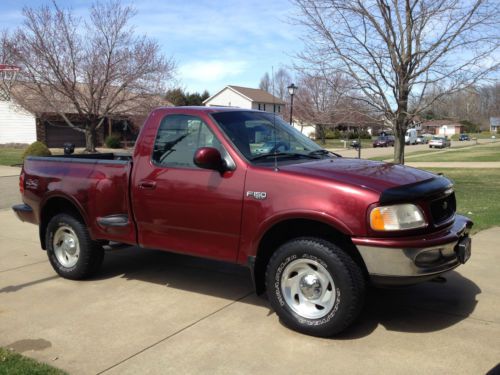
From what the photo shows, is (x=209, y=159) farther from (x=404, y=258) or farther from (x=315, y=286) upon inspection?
(x=404, y=258)

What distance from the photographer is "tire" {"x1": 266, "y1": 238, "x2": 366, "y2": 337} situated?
3.93m

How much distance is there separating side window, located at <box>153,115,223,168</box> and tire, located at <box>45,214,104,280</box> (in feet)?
4.49

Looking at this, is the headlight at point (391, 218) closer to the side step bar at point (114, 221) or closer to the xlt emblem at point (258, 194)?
the xlt emblem at point (258, 194)

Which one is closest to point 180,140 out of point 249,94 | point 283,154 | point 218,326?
point 283,154

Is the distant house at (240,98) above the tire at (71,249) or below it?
above

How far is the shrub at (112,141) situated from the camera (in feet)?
130

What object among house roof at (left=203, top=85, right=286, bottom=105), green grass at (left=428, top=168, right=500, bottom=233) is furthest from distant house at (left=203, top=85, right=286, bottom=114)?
green grass at (left=428, top=168, right=500, bottom=233)

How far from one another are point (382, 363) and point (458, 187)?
1130cm

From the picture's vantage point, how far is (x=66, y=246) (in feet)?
19.3

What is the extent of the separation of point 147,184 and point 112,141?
36.3 meters

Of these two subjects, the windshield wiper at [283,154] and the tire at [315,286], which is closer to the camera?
the tire at [315,286]

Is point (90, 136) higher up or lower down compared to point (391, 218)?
higher up

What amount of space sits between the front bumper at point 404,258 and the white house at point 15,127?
40.9 meters

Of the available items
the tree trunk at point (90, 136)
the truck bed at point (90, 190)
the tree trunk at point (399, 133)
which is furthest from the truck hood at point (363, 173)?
the tree trunk at point (90, 136)
